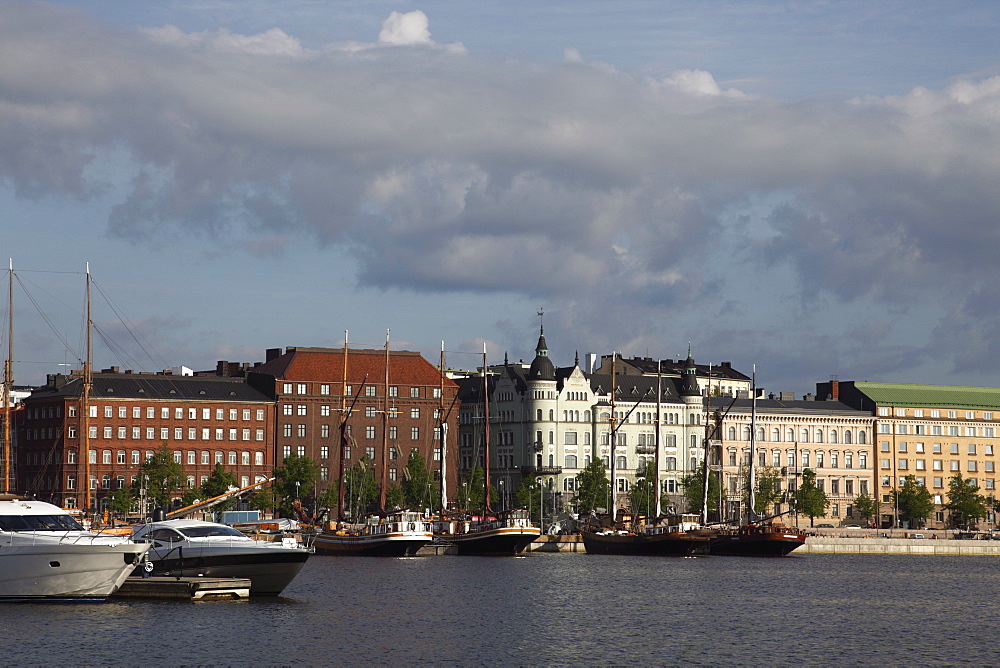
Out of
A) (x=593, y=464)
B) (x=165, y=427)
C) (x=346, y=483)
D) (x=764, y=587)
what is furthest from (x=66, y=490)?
(x=764, y=587)

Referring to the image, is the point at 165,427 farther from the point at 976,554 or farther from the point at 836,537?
the point at 976,554

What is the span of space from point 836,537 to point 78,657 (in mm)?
133972

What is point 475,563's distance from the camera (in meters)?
124

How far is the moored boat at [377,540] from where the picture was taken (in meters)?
135

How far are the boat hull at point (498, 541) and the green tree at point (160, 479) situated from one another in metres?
48.8

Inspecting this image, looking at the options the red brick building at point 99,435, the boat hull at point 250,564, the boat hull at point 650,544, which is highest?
the red brick building at point 99,435

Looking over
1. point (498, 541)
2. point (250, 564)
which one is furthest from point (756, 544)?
point (250, 564)

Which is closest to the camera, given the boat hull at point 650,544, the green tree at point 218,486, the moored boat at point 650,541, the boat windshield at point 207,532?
the boat windshield at point 207,532

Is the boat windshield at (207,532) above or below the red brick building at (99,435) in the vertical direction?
below

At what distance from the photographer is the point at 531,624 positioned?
6750 centimetres

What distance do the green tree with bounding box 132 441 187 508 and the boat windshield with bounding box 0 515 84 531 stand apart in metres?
116

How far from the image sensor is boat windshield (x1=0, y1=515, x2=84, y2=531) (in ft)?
210

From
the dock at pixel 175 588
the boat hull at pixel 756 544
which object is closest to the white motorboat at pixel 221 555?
the dock at pixel 175 588

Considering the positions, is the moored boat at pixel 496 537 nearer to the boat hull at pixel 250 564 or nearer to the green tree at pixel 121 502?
the green tree at pixel 121 502
